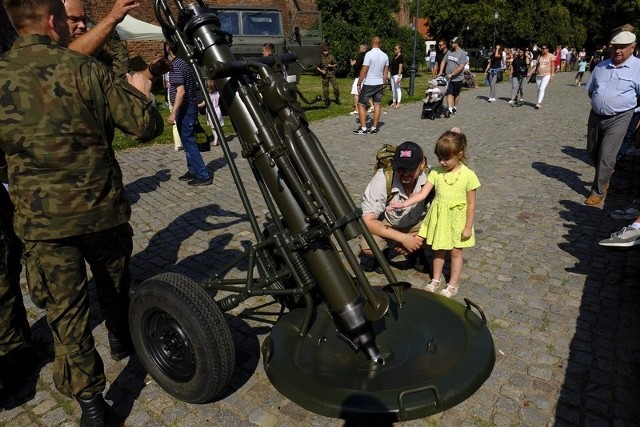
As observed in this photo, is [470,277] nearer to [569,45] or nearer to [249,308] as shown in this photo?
[249,308]

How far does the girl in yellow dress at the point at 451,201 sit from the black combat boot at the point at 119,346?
7.34ft

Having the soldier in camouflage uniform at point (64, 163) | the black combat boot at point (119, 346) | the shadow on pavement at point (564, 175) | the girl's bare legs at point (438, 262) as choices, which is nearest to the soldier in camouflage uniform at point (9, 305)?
the black combat boot at point (119, 346)

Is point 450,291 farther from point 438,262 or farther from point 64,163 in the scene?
point 64,163

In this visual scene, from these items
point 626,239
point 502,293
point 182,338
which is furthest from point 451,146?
point 182,338

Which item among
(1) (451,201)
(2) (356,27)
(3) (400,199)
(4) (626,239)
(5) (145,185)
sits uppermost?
(2) (356,27)

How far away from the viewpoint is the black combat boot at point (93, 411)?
253 centimetres

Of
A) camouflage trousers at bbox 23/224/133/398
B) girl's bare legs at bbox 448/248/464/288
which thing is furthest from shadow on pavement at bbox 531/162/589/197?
camouflage trousers at bbox 23/224/133/398

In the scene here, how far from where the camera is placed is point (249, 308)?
3.85 metres

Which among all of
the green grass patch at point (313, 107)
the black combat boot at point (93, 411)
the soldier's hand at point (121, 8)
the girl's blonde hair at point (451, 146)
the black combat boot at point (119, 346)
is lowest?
the green grass patch at point (313, 107)

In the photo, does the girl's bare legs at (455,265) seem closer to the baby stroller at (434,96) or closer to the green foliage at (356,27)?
the baby stroller at (434,96)

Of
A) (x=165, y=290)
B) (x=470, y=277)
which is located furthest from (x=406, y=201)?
(x=165, y=290)

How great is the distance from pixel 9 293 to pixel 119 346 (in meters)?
0.76

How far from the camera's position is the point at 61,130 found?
2.21m

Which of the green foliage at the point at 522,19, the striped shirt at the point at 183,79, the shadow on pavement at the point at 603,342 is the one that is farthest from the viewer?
the green foliage at the point at 522,19
